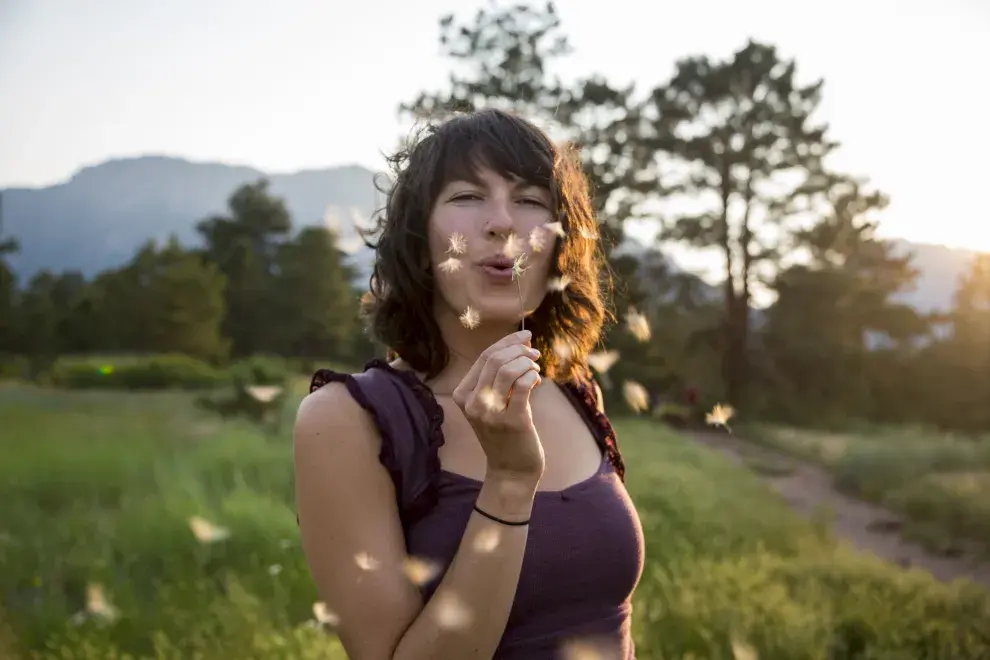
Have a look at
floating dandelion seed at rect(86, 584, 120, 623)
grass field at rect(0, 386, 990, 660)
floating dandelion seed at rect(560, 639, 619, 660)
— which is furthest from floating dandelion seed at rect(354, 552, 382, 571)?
floating dandelion seed at rect(86, 584, 120, 623)

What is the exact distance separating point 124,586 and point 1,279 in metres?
31.7

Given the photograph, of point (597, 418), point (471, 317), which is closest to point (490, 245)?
point (471, 317)

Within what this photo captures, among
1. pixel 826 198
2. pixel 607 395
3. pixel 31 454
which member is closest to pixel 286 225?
pixel 607 395

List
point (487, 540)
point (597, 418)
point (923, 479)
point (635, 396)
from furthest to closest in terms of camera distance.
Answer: point (923, 479)
point (635, 396)
point (597, 418)
point (487, 540)

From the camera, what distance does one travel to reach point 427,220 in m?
1.87

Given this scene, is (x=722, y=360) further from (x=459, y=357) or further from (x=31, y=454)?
(x=459, y=357)

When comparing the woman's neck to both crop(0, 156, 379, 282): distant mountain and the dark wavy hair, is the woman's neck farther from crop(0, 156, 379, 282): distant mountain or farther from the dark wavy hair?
crop(0, 156, 379, 282): distant mountain

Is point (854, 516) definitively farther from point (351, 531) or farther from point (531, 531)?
point (351, 531)

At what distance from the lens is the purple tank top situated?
158 cm

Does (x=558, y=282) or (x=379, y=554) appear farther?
(x=558, y=282)

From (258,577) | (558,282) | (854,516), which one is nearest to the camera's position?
(558,282)

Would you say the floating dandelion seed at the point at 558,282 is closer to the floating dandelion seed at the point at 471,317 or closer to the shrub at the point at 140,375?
the floating dandelion seed at the point at 471,317

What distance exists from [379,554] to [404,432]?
0.26 metres

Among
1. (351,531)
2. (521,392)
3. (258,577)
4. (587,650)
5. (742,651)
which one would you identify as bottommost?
(258,577)
